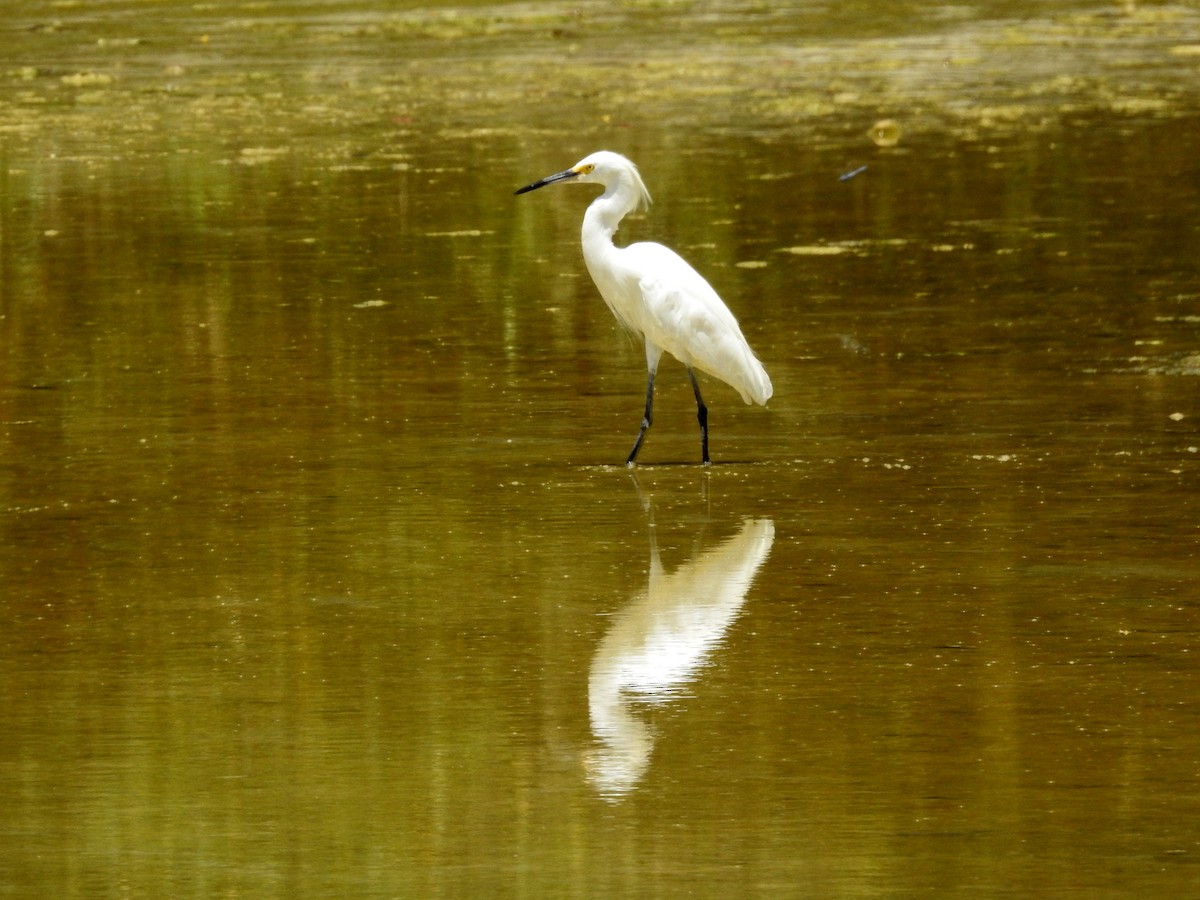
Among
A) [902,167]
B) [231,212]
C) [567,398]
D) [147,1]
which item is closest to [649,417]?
[567,398]

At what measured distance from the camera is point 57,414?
10.1 metres

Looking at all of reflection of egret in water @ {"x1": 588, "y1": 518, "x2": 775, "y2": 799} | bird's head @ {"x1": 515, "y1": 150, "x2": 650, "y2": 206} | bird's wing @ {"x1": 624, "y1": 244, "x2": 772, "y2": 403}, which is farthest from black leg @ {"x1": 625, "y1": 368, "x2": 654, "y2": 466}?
reflection of egret in water @ {"x1": 588, "y1": 518, "x2": 775, "y2": 799}

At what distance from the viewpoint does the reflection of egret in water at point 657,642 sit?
5.89m

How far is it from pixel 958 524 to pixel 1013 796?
2.57 meters

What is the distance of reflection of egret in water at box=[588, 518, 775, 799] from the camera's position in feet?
19.3

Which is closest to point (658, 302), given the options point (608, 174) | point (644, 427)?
point (644, 427)

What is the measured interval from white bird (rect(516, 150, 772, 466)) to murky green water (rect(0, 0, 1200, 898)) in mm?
270

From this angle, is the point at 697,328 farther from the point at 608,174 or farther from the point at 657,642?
the point at 657,642

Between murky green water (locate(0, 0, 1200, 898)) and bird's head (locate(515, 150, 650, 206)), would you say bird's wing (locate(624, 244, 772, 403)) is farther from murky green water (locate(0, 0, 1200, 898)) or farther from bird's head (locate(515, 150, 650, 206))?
bird's head (locate(515, 150, 650, 206))

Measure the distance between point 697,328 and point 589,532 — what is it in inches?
58.2

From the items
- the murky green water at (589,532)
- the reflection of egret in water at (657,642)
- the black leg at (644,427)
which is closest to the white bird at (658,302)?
the black leg at (644,427)

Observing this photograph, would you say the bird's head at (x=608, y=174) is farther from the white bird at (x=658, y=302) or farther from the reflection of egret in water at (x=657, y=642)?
the reflection of egret in water at (x=657, y=642)

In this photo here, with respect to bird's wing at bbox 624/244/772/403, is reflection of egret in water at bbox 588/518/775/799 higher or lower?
lower

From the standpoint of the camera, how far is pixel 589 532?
8117 millimetres
